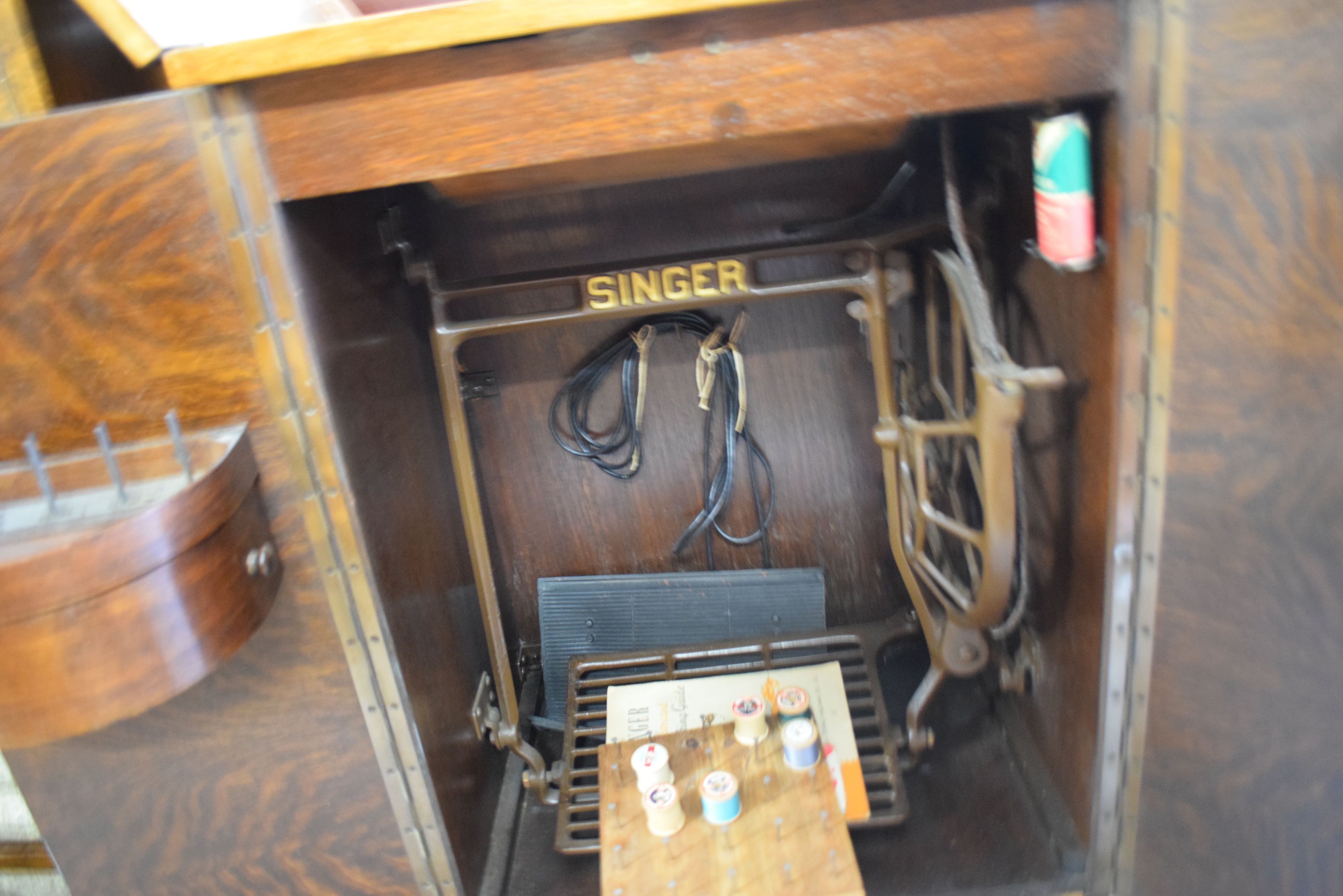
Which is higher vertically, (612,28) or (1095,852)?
(612,28)

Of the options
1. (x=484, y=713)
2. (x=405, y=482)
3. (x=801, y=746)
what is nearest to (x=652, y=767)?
(x=801, y=746)

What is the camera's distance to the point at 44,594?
784mm

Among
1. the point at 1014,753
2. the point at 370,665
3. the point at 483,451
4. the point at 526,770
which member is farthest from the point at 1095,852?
the point at 483,451

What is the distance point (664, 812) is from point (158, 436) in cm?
70

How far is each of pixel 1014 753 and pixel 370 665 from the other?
36.3 inches

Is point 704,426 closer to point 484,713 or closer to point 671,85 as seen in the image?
point 484,713

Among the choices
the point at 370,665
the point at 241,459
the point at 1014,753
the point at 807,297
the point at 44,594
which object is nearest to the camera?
the point at 44,594

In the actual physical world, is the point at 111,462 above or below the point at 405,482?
above

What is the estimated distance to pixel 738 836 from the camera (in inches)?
42.3

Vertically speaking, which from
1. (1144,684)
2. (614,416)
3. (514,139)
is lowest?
(1144,684)

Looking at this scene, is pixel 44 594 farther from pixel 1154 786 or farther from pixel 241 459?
pixel 1154 786

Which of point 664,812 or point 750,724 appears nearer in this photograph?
point 664,812

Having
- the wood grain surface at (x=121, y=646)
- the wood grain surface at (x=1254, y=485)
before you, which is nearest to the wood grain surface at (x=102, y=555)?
the wood grain surface at (x=121, y=646)

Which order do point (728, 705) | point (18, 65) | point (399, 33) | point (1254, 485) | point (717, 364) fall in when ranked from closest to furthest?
point (399, 33) < point (1254, 485) < point (18, 65) < point (728, 705) < point (717, 364)
